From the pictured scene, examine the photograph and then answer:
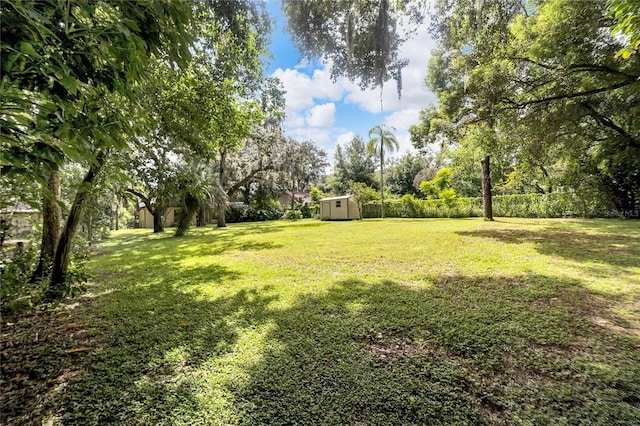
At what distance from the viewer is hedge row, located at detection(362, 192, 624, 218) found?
12922 millimetres

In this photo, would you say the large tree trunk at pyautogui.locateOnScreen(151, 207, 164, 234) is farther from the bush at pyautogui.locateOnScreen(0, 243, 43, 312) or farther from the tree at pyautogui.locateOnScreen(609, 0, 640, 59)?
the tree at pyautogui.locateOnScreen(609, 0, 640, 59)

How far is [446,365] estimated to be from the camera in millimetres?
1837

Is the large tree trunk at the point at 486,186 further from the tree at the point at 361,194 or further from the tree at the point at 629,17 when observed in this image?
the tree at the point at 629,17

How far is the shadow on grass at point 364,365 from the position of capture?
145 centimetres

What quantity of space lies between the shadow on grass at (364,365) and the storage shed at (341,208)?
683 inches

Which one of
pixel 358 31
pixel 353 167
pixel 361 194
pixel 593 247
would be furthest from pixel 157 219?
pixel 353 167

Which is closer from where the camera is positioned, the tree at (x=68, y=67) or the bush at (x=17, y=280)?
the tree at (x=68, y=67)

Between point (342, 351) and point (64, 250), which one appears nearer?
point (342, 351)

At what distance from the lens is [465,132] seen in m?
9.09

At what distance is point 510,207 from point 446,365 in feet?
61.2

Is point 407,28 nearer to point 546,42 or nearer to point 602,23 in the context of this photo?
point 546,42

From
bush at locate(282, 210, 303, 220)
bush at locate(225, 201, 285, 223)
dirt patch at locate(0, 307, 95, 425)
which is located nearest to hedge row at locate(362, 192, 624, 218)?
bush at locate(282, 210, 303, 220)

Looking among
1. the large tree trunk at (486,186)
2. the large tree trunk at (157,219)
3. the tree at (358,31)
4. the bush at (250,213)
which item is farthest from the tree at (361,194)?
the tree at (358,31)

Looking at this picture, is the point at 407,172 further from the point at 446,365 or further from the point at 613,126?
the point at 446,365
